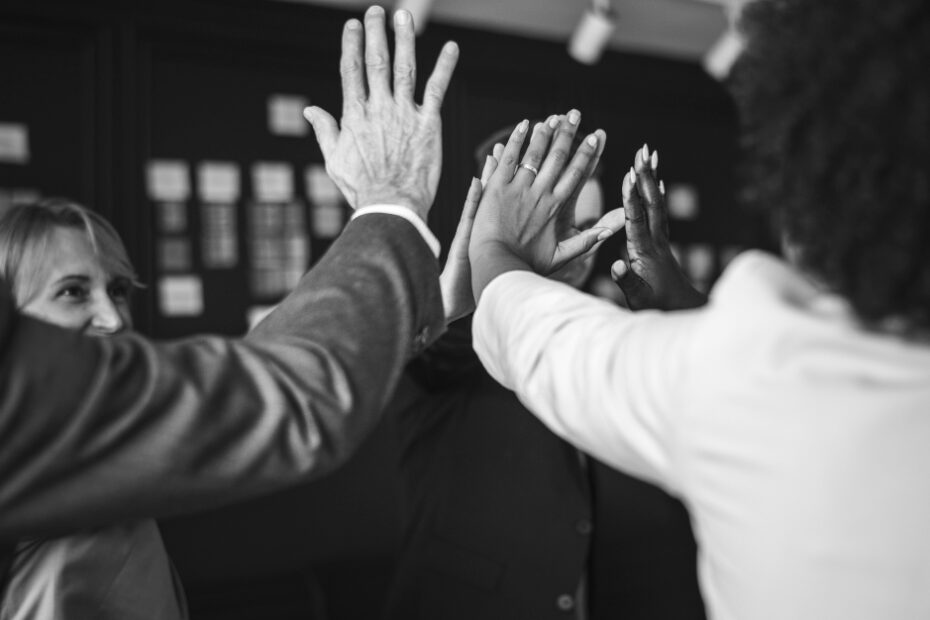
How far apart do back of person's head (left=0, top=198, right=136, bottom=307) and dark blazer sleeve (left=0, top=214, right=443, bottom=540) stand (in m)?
0.70

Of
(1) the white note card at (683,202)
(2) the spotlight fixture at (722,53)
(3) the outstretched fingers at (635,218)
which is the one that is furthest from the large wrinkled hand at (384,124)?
(1) the white note card at (683,202)

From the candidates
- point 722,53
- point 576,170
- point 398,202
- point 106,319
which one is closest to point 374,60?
point 398,202

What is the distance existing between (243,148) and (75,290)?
6.14ft

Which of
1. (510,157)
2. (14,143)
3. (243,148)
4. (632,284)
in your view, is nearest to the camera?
(510,157)

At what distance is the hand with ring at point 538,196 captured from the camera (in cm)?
86

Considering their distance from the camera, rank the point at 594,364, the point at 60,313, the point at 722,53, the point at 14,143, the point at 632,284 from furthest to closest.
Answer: the point at 722,53 < the point at 14,143 < the point at 60,313 < the point at 632,284 < the point at 594,364

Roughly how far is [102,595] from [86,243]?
0.57 metres

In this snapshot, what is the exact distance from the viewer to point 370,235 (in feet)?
2.35

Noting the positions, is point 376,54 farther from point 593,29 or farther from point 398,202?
point 593,29

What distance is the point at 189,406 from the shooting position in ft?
1.86

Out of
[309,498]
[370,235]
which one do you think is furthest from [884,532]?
[309,498]

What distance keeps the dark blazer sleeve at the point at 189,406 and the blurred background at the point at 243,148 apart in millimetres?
1869

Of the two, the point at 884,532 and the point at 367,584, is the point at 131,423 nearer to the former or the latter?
the point at 884,532

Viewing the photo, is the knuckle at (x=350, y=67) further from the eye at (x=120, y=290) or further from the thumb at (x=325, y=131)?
the eye at (x=120, y=290)
